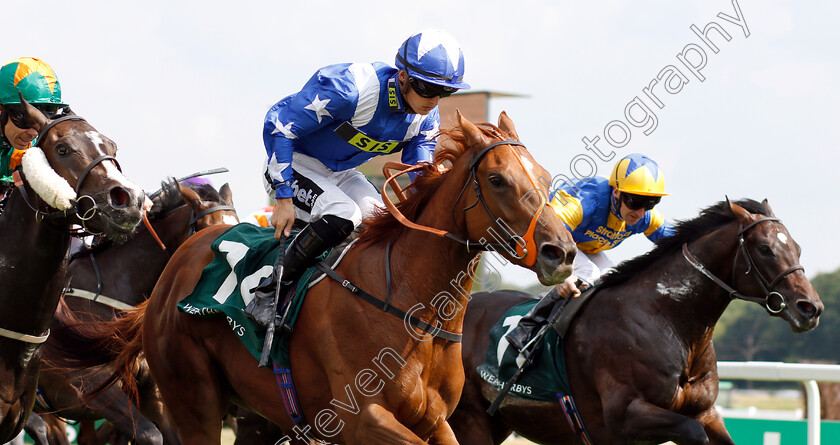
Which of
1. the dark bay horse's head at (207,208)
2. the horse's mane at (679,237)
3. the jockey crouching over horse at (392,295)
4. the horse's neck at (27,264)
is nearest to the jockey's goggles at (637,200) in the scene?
the horse's mane at (679,237)

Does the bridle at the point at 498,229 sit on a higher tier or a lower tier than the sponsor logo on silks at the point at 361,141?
higher

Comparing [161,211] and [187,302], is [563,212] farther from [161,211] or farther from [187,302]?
[161,211]

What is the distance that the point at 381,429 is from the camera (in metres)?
3.51

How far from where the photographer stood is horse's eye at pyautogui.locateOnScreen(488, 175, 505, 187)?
3.54m

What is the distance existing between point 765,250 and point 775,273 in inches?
5.9

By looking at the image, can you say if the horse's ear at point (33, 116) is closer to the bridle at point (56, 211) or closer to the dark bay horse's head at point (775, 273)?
the bridle at point (56, 211)

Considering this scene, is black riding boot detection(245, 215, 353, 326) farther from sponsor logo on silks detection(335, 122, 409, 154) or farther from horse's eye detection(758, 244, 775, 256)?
horse's eye detection(758, 244, 775, 256)

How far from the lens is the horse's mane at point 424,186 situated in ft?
12.7

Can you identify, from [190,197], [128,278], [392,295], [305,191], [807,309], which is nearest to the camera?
[392,295]

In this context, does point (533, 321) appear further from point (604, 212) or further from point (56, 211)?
point (56, 211)

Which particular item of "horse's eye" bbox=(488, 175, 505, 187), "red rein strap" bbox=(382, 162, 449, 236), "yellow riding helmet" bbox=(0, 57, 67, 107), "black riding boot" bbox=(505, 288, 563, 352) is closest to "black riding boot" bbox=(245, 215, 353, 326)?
"red rein strap" bbox=(382, 162, 449, 236)

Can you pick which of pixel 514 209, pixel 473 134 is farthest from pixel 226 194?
pixel 514 209

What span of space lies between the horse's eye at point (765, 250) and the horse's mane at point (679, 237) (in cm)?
33

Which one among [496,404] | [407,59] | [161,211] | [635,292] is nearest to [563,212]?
[635,292]
